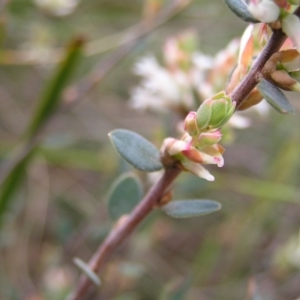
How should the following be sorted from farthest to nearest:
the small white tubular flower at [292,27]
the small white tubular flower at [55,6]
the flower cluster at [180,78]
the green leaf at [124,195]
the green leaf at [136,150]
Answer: the small white tubular flower at [55,6]
the flower cluster at [180,78]
the green leaf at [124,195]
the green leaf at [136,150]
the small white tubular flower at [292,27]

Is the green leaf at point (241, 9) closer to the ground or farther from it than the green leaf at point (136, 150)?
farther from it

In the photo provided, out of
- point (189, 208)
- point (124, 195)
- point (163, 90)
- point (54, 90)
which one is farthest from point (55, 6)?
point (189, 208)

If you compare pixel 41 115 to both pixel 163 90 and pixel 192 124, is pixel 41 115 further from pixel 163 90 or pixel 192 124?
pixel 192 124

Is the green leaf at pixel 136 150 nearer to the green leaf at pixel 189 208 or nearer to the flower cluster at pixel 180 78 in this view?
the green leaf at pixel 189 208

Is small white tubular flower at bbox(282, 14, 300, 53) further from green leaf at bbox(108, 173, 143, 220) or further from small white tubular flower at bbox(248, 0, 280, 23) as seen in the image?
green leaf at bbox(108, 173, 143, 220)

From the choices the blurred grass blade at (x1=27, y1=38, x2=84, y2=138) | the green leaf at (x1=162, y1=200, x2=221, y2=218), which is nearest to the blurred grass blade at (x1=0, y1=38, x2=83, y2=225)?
the blurred grass blade at (x1=27, y1=38, x2=84, y2=138)

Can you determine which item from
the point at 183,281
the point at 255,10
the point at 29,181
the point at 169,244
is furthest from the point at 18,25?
the point at 255,10

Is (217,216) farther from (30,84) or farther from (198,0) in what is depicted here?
(30,84)

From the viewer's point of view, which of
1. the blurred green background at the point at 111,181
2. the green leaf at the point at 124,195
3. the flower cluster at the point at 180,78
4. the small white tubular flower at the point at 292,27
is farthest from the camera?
the blurred green background at the point at 111,181

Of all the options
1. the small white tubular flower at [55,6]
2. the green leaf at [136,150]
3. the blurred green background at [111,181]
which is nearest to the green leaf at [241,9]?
the green leaf at [136,150]
